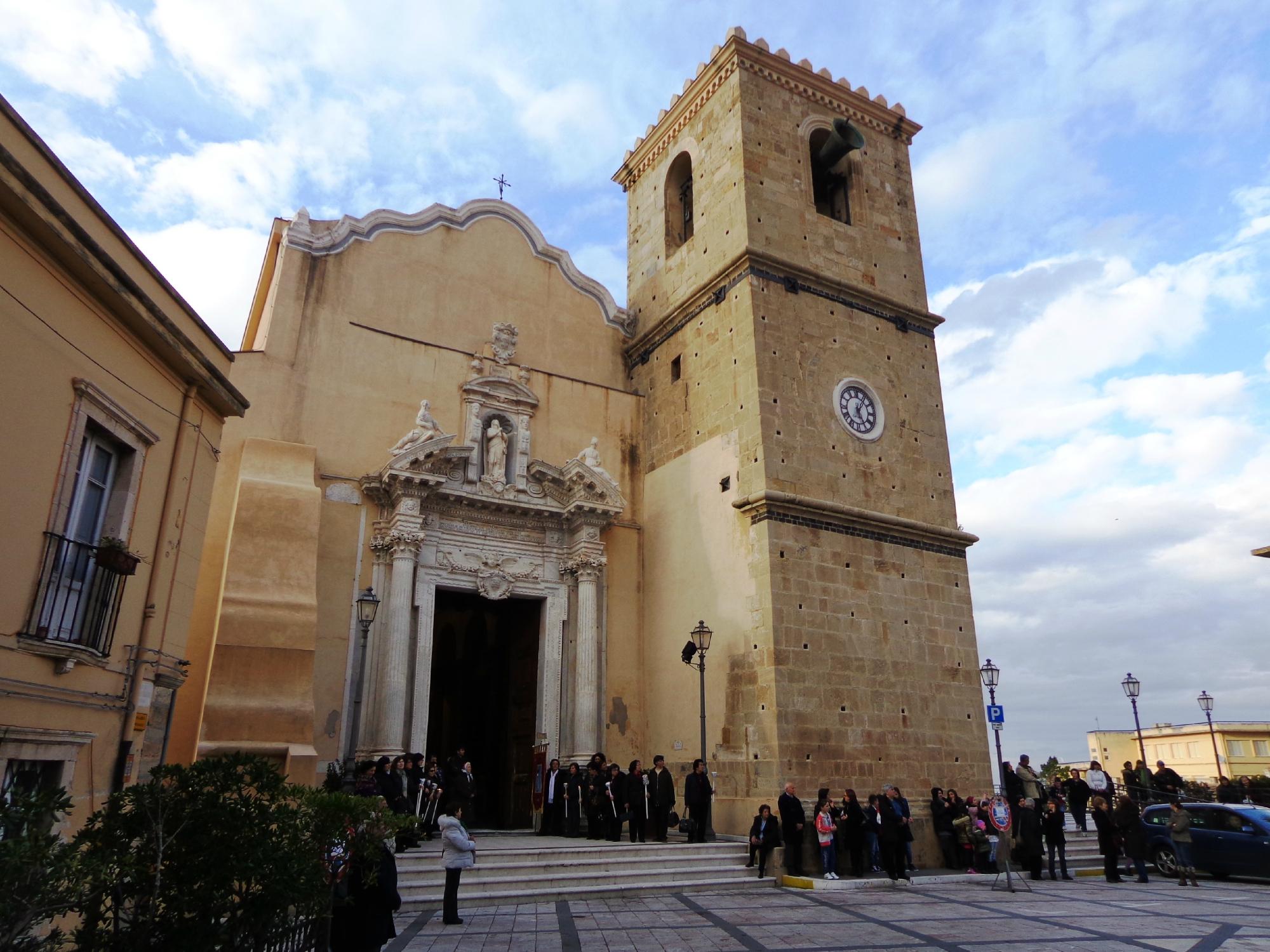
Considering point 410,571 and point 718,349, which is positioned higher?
point 718,349

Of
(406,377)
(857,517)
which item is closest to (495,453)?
(406,377)

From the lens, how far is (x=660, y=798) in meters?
11.4

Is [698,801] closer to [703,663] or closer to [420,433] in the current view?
[703,663]

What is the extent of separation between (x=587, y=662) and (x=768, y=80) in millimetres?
10593

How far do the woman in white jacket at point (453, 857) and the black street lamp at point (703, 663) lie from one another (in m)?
4.54

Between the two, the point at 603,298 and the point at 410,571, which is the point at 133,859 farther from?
the point at 603,298

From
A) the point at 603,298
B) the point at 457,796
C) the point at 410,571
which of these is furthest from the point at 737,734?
the point at 603,298

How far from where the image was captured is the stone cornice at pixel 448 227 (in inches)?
→ 567

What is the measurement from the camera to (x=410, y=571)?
13055 mm

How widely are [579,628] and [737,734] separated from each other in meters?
3.07

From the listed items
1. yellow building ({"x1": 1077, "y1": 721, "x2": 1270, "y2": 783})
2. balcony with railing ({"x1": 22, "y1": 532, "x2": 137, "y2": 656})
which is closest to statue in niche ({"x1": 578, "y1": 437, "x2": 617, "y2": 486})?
balcony with railing ({"x1": 22, "y1": 532, "x2": 137, "y2": 656})

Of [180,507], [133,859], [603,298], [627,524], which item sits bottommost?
[133,859]

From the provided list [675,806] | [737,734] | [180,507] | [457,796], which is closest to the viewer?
[180,507]

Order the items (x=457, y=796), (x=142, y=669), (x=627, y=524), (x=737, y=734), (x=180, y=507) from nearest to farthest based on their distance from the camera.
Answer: (x=142, y=669) → (x=180, y=507) → (x=457, y=796) → (x=737, y=734) → (x=627, y=524)
